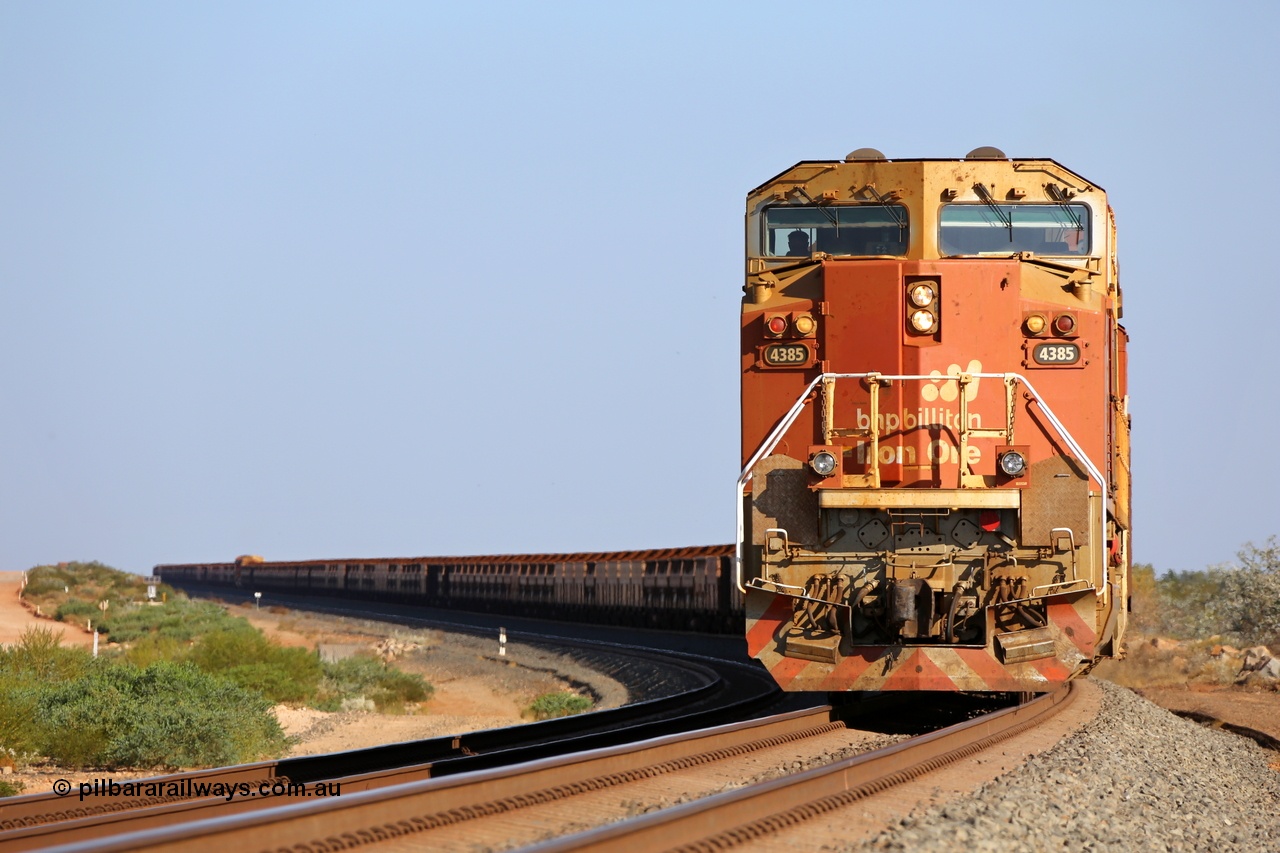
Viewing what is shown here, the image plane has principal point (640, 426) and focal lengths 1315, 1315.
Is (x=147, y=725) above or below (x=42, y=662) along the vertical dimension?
above

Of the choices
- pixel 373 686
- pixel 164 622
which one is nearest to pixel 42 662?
pixel 373 686

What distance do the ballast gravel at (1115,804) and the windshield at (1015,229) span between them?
4.03 metres

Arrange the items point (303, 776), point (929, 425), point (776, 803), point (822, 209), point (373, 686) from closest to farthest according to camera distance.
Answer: point (776, 803)
point (303, 776)
point (929, 425)
point (822, 209)
point (373, 686)

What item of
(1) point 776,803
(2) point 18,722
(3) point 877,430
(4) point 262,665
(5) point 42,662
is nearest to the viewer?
(1) point 776,803

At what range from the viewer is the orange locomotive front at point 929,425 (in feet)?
33.2

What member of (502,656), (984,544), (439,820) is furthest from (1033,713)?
(502,656)

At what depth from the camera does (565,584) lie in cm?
4344

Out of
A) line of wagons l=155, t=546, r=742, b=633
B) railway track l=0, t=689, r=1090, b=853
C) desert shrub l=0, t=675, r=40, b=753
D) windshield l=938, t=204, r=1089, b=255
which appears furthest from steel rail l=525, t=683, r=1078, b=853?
line of wagons l=155, t=546, r=742, b=633

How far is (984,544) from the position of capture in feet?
33.6

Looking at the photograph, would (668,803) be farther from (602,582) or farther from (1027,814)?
(602,582)

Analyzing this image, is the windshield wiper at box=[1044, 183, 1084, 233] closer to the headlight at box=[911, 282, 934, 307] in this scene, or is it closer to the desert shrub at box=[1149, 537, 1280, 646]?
the headlight at box=[911, 282, 934, 307]

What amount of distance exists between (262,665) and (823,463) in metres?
12.5

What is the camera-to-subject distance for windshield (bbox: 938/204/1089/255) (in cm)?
1108

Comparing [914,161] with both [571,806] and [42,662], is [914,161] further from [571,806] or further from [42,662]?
[42,662]
